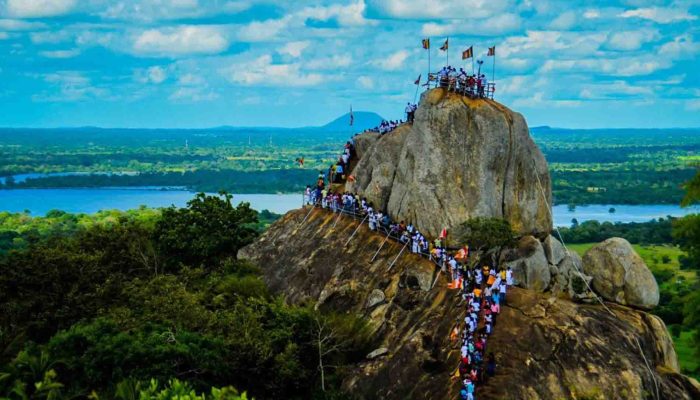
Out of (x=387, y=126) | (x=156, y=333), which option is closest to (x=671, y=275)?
(x=387, y=126)

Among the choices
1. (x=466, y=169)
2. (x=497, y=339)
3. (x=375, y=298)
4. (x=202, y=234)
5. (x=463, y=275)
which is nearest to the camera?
(x=497, y=339)

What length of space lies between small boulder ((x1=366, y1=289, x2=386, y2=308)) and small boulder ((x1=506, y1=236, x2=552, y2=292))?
623 centimetres

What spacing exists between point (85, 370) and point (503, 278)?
688 inches

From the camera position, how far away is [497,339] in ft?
120

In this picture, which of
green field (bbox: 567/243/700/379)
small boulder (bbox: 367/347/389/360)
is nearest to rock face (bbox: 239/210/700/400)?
small boulder (bbox: 367/347/389/360)

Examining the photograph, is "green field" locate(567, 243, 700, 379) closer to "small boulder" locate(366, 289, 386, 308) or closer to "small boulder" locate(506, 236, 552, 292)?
"small boulder" locate(506, 236, 552, 292)

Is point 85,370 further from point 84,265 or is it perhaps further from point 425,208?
point 425,208

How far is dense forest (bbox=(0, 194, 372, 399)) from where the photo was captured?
3519cm

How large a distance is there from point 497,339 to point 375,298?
30.5 feet

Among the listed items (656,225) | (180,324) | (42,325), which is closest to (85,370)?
(180,324)

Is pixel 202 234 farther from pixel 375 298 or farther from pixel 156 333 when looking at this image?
pixel 156 333

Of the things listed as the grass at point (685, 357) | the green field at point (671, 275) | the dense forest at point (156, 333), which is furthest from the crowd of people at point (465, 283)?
the green field at point (671, 275)

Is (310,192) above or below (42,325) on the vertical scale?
above

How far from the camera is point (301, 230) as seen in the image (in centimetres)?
5403
